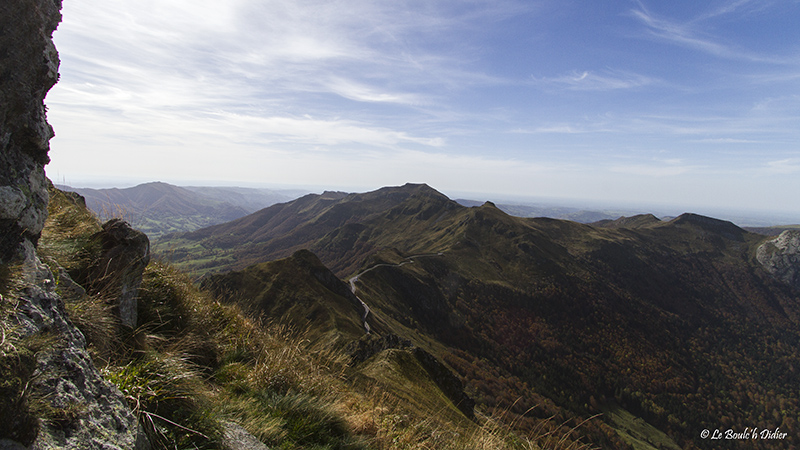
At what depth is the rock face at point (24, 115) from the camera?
16.0ft

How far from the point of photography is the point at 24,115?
17.5ft

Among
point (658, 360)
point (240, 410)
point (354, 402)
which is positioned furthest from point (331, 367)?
point (658, 360)

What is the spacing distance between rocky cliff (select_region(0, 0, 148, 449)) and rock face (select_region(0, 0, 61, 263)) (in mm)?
14

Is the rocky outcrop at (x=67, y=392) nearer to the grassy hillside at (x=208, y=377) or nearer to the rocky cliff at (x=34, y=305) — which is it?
the rocky cliff at (x=34, y=305)

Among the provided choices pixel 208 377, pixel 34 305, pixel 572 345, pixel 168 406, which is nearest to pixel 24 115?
pixel 34 305

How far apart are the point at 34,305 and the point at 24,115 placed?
3712 mm

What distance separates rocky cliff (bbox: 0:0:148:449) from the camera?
281cm

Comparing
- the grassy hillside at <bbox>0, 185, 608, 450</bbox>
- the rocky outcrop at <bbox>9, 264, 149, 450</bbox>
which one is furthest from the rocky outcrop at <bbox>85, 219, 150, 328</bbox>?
the rocky outcrop at <bbox>9, 264, 149, 450</bbox>

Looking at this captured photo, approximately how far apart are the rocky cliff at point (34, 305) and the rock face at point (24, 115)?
14 millimetres

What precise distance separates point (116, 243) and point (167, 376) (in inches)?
179

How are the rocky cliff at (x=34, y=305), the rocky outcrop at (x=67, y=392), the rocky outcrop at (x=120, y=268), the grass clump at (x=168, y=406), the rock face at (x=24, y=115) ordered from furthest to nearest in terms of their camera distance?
the rocky outcrop at (x=120, y=268), the rock face at (x=24, y=115), the grass clump at (x=168, y=406), the rocky outcrop at (x=67, y=392), the rocky cliff at (x=34, y=305)

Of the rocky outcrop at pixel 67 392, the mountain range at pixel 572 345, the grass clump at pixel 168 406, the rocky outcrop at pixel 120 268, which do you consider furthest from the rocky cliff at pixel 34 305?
the mountain range at pixel 572 345

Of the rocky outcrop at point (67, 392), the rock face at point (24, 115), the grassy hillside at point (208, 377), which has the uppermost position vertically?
the rock face at point (24, 115)

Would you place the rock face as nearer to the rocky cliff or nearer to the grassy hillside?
the rocky cliff
